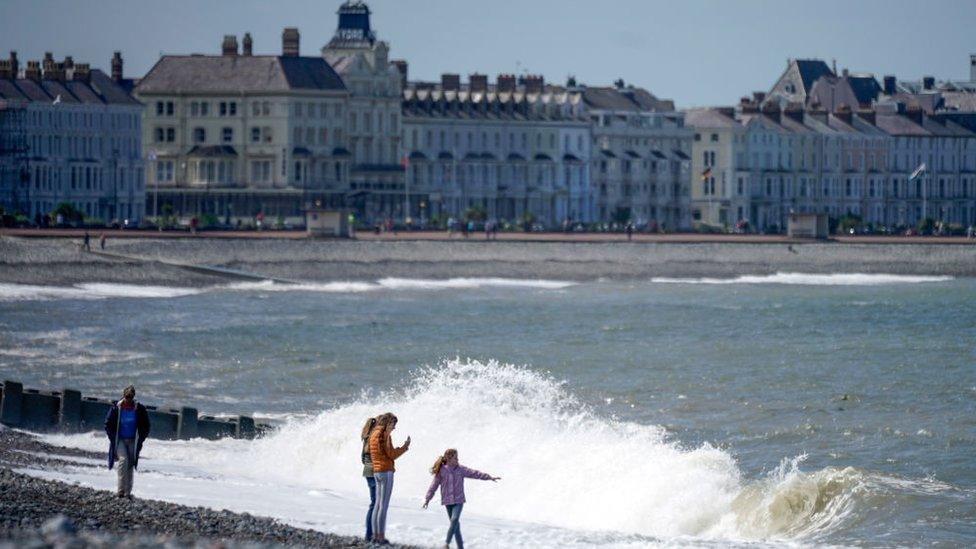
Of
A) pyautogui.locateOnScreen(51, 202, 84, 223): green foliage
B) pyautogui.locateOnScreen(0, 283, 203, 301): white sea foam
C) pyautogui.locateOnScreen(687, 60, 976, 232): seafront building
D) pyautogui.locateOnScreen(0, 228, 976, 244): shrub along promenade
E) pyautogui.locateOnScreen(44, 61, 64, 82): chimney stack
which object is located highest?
pyautogui.locateOnScreen(44, 61, 64, 82): chimney stack

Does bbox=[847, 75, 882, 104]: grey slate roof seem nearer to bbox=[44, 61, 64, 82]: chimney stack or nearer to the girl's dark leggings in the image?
bbox=[44, 61, 64, 82]: chimney stack

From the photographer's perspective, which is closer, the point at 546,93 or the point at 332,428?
the point at 332,428

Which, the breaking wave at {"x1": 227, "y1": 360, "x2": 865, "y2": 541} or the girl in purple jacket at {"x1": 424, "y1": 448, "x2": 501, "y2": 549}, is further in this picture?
the breaking wave at {"x1": 227, "y1": 360, "x2": 865, "y2": 541}

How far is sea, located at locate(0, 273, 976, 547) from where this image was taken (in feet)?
95.8

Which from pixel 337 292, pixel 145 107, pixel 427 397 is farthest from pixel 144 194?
pixel 427 397

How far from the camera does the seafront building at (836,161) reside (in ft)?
477

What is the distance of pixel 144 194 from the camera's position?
389 feet

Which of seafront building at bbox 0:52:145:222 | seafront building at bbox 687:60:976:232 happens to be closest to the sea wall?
seafront building at bbox 0:52:145:222

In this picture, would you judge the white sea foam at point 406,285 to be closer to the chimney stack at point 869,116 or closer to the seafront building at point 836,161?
the seafront building at point 836,161

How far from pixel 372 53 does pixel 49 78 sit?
1845 centimetres

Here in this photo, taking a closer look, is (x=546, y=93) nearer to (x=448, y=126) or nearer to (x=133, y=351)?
(x=448, y=126)

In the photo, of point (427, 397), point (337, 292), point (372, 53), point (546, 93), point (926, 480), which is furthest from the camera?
point (546, 93)

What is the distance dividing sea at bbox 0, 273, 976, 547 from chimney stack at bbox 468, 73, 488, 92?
56.7m

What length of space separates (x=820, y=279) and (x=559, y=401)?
5703 cm
